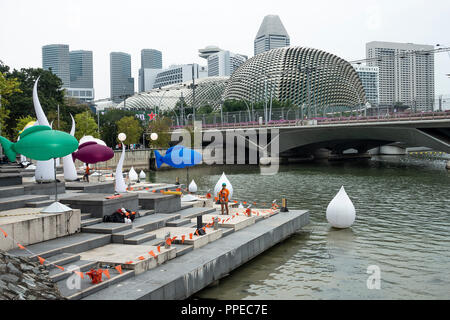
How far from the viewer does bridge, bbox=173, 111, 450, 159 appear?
140 ft

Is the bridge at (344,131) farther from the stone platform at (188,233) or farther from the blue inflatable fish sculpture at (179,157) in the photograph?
the stone platform at (188,233)

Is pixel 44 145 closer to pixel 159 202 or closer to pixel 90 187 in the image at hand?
pixel 159 202

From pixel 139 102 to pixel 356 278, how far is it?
478ft

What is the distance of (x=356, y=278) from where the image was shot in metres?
10.7

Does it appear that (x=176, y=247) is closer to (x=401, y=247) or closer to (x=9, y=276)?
(x=9, y=276)

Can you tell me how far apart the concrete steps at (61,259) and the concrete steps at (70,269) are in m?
0.08

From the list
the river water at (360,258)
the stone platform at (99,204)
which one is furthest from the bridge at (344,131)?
the stone platform at (99,204)

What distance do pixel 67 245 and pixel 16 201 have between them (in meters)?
2.95

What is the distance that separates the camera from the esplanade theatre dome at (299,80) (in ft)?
319

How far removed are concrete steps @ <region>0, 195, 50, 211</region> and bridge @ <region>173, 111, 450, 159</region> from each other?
36449mm

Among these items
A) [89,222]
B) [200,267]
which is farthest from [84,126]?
[200,267]

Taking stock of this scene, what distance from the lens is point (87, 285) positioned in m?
8.05

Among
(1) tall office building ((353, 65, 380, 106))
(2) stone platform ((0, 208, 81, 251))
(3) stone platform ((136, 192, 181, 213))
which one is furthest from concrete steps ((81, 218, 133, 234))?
(1) tall office building ((353, 65, 380, 106))
